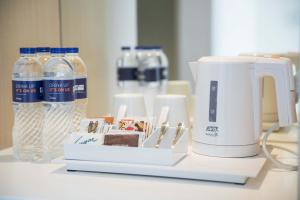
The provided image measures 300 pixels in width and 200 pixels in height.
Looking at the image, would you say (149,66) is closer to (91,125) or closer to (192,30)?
(192,30)

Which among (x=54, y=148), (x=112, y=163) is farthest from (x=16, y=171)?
(x=112, y=163)

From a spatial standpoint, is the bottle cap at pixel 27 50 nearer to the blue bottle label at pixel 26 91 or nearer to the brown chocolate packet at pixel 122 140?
the blue bottle label at pixel 26 91

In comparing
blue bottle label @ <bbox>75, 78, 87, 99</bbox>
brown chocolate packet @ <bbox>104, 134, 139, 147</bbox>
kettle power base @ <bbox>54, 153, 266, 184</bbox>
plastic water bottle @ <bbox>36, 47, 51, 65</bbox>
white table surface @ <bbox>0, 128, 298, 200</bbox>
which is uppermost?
plastic water bottle @ <bbox>36, 47, 51, 65</bbox>

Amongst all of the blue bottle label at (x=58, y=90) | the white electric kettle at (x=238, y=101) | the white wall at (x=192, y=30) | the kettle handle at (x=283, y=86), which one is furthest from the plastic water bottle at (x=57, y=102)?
the white wall at (x=192, y=30)

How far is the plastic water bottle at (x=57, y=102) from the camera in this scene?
3.39 feet

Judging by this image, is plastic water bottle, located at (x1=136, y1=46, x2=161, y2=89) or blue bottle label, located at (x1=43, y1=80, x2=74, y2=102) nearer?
blue bottle label, located at (x1=43, y1=80, x2=74, y2=102)

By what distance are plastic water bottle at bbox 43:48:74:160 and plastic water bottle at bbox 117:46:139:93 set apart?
1.85 ft

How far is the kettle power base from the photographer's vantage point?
0.87 metres

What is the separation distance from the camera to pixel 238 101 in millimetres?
992

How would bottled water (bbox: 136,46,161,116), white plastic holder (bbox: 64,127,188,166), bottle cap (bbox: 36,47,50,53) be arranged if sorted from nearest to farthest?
Answer: white plastic holder (bbox: 64,127,188,166)
bottle cap (bbox: 36,47,50,53)
bottled water (bbox: 136,46,161,116)

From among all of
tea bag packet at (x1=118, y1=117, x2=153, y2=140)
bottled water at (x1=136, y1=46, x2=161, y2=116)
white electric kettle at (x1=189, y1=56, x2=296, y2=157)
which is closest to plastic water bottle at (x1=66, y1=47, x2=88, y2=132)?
tea bag packet at (x1=118, y1=117, x2=153, y2=140)

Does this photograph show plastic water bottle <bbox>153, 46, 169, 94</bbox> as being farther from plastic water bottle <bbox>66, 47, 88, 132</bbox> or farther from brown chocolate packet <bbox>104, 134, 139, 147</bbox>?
brown chocolate packet <bbox>104, 134, 139, 147</bbox>

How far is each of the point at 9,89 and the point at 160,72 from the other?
0.68 metres

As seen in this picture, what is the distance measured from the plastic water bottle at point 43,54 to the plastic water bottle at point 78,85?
2.2 inches
